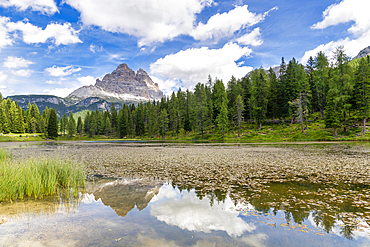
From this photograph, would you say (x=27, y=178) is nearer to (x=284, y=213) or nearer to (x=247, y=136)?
(x=284, y=213)

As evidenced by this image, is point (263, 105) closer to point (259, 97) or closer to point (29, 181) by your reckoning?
point (259, 97)

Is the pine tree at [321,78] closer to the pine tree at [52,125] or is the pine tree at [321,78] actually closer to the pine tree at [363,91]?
the pine tree at [363,91]

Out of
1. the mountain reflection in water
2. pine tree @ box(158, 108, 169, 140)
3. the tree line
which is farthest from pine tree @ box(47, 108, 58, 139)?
the mountain reflection in water

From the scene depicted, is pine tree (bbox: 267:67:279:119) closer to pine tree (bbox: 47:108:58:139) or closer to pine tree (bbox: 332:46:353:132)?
pine tree (bbox: 332:46:353:132)

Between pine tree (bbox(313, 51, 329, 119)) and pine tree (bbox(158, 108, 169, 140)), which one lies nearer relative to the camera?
pine tree (bbox(313, 51, 329, 119))

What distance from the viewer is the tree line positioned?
5366 centimetres

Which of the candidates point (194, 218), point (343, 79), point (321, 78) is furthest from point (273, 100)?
point (194, 218)

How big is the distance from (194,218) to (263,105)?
70823 millimetres

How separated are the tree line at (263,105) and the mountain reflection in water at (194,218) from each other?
2199 inches

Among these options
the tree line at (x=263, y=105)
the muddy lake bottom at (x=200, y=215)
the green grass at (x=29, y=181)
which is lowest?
the muddy lake bottom at (x=200, y=215)

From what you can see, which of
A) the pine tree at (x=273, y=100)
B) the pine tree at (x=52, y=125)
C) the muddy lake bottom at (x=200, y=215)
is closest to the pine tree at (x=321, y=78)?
the pine tree at (x=273, y=100)

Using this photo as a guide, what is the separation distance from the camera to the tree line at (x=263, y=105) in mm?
53656

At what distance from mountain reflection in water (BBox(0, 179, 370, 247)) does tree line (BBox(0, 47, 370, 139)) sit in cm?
5585

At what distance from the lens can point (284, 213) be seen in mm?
7078
